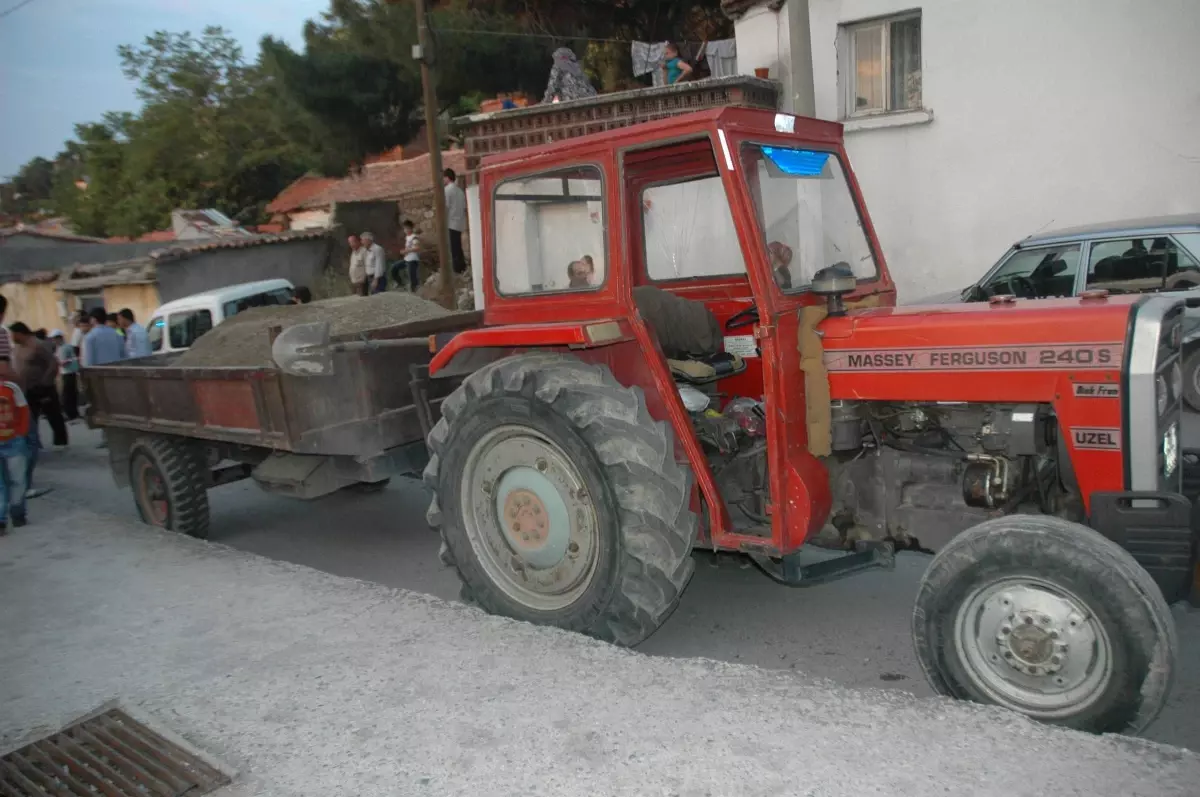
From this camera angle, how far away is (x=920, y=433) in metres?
3.90

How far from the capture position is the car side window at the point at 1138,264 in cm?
760

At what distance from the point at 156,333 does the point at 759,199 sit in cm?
1077

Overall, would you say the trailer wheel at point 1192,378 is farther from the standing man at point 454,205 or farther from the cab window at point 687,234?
the standing man at point 454,205

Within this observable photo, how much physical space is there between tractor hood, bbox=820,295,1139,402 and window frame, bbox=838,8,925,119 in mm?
8123

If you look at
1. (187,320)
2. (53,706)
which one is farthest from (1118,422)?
(187,320)

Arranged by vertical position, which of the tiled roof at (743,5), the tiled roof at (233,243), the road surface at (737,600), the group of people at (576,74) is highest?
the tiled roof at (743,5)

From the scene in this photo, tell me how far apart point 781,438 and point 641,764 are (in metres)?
1.48

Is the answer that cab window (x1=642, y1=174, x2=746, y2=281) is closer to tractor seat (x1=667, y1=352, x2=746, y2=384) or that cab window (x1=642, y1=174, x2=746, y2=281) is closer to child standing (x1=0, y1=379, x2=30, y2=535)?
tractor seat (x1=667, y1=352, x2=746, y2=384)

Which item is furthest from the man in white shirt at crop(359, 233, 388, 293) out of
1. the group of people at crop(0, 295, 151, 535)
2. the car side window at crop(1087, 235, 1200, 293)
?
the car side window at crop(1087, 235, 1200, 293)

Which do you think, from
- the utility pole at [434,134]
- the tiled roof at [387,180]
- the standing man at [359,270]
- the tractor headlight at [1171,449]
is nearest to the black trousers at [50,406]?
the standing man at [359,270]

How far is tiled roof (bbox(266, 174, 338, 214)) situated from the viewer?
1331 inches

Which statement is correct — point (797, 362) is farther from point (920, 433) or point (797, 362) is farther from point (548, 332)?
point (548, 332)

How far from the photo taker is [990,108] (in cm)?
1034

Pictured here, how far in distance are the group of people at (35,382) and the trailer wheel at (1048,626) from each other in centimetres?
637
